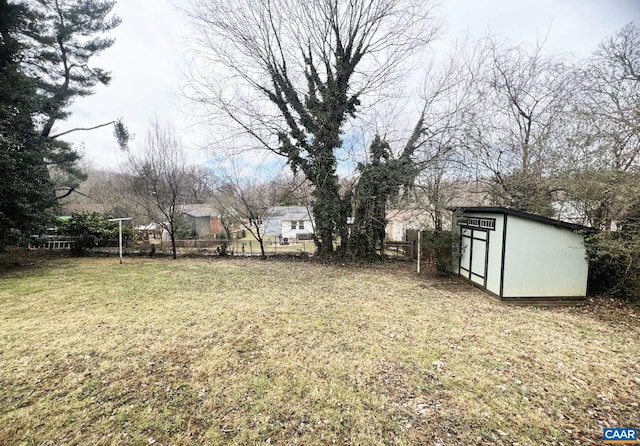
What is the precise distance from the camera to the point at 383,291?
6340 mm

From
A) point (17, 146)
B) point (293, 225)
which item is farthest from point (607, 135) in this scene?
point (293, 225)

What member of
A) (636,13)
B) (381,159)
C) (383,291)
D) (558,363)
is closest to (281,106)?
(381,159)

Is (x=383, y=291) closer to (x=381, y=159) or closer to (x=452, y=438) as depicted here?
(x=452, y=438)

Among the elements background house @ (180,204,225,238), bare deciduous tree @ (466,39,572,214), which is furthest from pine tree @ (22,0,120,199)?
bare deciduous tree @ (466,39,572,214)

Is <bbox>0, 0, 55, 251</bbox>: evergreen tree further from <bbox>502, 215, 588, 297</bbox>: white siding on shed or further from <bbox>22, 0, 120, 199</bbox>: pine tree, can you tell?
<bbox>502, 215, 588, 297</bbox>: white siding on shed

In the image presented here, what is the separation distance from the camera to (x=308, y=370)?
2961 millimetres

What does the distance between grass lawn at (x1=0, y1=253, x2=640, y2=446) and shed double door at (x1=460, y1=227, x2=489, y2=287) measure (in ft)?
3.82

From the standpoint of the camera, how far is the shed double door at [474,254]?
6.39 meters

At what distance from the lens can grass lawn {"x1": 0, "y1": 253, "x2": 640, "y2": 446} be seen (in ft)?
6.97

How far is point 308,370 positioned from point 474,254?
597 centimetres

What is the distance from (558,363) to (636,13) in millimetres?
4689

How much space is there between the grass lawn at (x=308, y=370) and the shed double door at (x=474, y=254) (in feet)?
3.82

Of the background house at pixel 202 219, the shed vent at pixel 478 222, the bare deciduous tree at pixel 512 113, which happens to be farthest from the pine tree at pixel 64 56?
the bare deciduous tree at pixel 512 113

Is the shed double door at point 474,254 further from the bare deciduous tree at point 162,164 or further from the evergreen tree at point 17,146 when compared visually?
the evergreen tree at point 17,146
